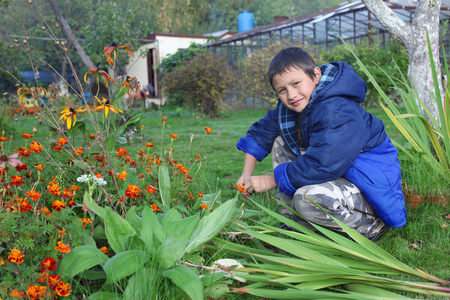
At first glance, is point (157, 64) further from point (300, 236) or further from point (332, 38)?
point (300, 236)

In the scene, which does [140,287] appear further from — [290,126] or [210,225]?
[290,126]

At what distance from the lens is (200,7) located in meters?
26.5

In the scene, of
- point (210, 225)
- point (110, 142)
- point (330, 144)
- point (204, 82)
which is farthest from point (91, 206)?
point (204, 82)

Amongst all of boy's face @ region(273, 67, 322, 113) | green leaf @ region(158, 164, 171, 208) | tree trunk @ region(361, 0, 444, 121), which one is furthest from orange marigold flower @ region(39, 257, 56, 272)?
tree trunk @ region(361, 0, 444, 121)

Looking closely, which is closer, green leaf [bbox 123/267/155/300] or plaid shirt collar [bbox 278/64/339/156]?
green leaf [bbox 123/267/155/300]

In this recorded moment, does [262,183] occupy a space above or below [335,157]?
below

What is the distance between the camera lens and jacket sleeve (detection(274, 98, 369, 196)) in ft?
6.18

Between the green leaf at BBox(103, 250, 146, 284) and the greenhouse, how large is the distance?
10.2 meters

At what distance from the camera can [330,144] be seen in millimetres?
1875

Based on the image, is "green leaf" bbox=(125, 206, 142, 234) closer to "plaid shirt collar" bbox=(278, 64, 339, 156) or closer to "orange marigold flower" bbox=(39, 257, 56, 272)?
"orange marigold flower" bbox=(39, 257, 56, 272)

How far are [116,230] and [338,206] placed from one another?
3.44 ft

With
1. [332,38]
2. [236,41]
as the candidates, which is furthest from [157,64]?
[332,38]

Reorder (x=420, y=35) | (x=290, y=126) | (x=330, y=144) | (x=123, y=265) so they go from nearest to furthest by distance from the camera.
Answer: (x=123, y=265) < (x=330, y=144) < (x=290, y=126) < (x=420, y=35)

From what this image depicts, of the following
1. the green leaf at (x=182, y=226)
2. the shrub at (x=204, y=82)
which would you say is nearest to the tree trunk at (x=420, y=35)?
the green leaf at (x=182, y=226)
